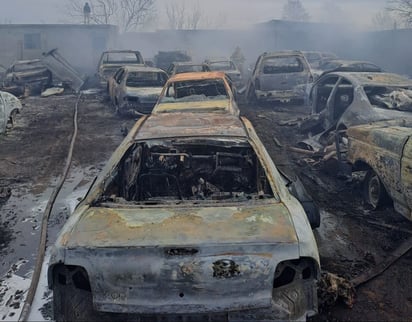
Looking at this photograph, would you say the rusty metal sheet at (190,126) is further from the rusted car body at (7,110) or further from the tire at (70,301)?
the rusted car body at (7,110)

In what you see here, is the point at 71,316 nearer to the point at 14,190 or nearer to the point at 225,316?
the point at 225,316

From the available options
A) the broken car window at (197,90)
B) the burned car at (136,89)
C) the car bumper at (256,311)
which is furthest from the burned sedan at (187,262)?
the burned car at (136,89)

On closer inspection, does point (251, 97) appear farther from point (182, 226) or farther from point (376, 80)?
point (182, 226)

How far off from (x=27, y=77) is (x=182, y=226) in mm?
18978

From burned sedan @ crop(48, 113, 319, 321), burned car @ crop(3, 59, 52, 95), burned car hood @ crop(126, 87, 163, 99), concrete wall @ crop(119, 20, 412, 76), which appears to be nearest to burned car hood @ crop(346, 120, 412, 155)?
burned sedan @ crop(48, 113, 319, 321)

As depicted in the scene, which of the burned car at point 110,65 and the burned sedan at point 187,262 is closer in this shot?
the burned sedan at point 187,262

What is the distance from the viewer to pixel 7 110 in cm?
1168

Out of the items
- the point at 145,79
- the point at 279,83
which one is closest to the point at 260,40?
the point at 279,83

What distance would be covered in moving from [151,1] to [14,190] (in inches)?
1988

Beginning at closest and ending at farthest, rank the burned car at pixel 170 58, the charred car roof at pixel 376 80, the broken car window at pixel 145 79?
the charred car roof at pixel 376 80 < the broken car window at pixel 145 79 < the burned car at pixel 170 58

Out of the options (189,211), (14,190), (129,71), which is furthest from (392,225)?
(129,71)

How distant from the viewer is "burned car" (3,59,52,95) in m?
19.6

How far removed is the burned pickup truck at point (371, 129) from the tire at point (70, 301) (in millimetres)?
3689

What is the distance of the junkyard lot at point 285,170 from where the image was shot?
164 inches
